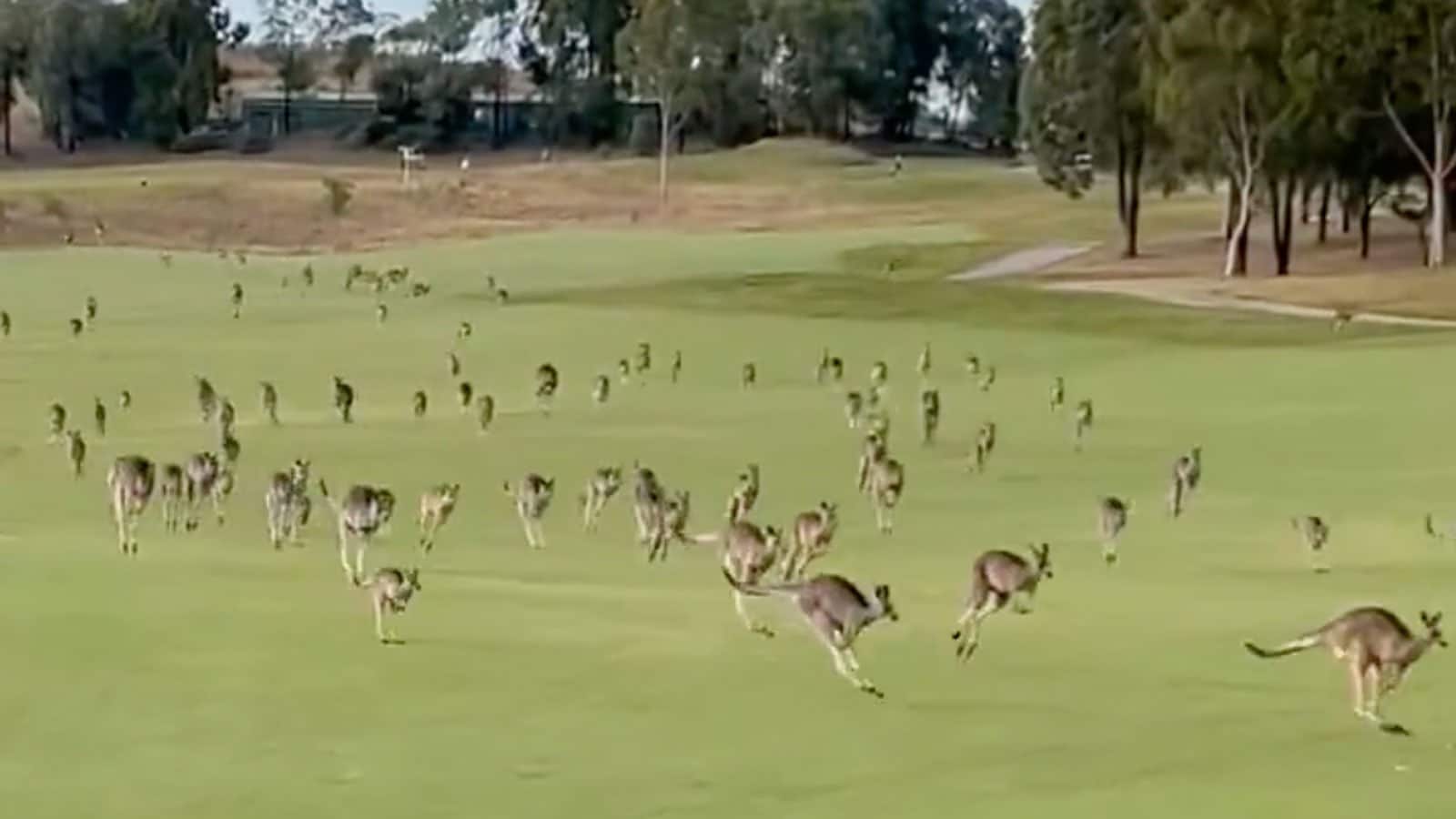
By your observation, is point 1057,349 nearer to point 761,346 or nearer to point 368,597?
point 761,346

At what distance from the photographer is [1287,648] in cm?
1179

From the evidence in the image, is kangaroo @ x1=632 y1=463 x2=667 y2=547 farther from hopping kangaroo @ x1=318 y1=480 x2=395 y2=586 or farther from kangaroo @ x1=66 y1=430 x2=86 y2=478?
kangaroo @ x1=66 y1=430 x2=86 y2=478

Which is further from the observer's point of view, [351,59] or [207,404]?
[351,59]


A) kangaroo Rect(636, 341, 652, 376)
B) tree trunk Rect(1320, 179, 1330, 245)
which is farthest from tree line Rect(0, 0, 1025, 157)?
kangaroo Rect(636, 341, 652, 376)

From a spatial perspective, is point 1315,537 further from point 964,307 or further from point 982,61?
point 982,61

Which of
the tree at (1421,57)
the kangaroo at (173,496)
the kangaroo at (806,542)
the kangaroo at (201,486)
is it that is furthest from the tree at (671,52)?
the kangaroo at (806,542)

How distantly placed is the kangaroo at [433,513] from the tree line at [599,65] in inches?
3989

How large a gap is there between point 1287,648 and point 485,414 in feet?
55.5

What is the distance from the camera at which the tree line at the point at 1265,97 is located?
197ft

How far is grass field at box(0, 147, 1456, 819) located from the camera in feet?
34.2

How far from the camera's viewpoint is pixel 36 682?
12.1 meters

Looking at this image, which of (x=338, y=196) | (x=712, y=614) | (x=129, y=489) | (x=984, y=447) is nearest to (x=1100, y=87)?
(x=338, y=196)

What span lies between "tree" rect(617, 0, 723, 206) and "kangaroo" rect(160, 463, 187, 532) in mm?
94896

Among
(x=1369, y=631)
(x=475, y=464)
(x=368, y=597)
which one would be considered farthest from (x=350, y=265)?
(x=1369, y=631)
